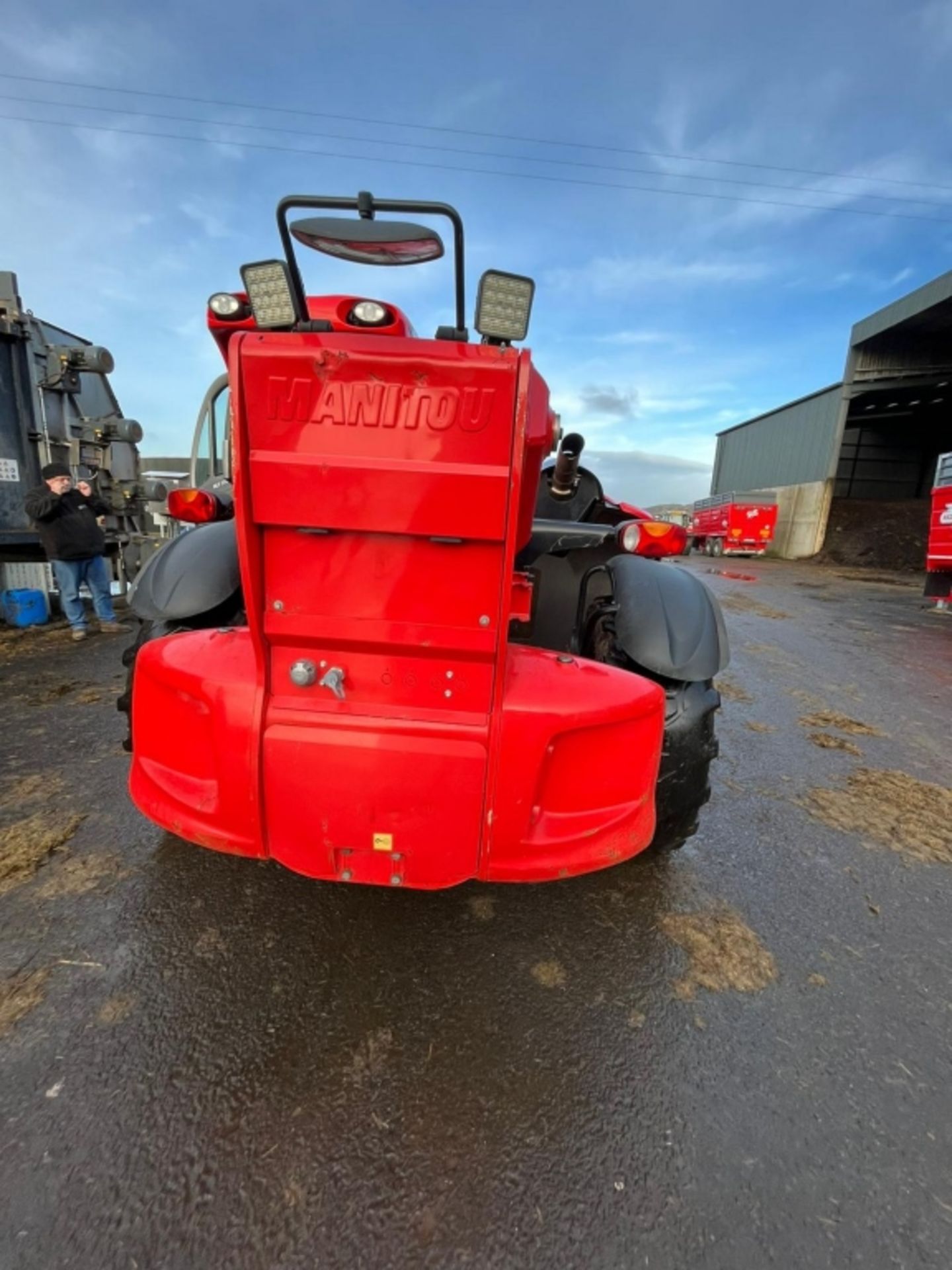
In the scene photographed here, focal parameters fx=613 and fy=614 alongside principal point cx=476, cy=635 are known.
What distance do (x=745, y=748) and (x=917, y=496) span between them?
30.9 m

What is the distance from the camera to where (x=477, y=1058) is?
1.58m

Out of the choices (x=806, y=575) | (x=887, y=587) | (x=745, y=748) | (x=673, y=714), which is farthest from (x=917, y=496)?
(x=673, y=714)

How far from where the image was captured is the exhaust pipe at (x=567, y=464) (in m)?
2.17

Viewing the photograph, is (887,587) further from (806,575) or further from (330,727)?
(330,727)

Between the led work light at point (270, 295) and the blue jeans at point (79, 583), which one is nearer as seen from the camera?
the led work light at point (270, 295)

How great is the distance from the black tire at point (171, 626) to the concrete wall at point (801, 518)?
85.1 ft

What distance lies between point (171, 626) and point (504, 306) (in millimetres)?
1561

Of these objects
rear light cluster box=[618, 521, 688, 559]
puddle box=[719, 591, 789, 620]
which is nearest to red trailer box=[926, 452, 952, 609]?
puddle box=[719, 591, 789, 620]

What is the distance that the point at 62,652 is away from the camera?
5.58 m

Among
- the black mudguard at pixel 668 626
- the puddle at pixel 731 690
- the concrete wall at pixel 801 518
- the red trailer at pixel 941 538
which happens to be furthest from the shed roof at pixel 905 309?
the black mudguard at pixel 668 626

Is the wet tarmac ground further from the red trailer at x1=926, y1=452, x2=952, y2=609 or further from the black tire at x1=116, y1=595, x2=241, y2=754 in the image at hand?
the red trailer at x1=926, y1=452, x2=952, y2=609

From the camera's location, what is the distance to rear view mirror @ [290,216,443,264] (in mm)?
1488

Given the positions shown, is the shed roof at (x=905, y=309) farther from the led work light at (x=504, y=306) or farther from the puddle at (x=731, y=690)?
the led work light at (x=504, y=306)

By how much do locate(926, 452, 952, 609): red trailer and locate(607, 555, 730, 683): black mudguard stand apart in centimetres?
981
